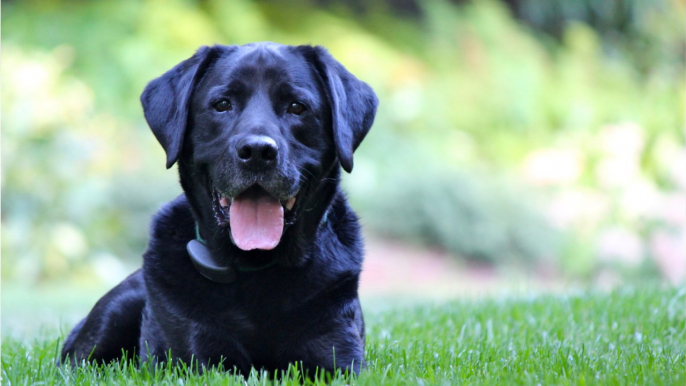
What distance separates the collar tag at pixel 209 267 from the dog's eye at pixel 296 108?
2.17 ft

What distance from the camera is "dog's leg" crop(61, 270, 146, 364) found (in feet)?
12.3

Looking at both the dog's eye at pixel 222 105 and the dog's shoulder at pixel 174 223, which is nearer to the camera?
the dog's eye at pixel 222 105

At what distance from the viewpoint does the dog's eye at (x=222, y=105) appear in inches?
129

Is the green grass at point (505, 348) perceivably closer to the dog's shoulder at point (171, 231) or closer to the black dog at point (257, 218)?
the black dog at point (257, 218)

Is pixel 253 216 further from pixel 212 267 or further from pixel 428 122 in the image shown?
pixel 428 122

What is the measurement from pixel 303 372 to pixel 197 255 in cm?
64

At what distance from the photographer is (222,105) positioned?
10.8ft

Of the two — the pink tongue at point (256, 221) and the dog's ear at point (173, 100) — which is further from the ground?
the dog's ear at point (173, 100)

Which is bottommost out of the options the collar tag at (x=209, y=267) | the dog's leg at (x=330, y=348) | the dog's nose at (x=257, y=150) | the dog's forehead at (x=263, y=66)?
the dog's leg at (x=330, y=348)

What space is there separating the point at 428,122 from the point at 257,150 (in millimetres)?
10495

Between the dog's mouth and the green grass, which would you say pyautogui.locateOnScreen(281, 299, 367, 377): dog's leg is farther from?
the dog's mouth

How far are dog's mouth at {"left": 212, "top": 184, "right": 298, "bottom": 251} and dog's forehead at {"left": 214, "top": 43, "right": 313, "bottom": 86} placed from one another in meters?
0.47

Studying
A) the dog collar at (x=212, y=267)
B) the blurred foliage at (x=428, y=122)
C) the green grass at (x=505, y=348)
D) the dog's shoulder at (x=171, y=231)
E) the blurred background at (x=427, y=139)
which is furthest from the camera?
the blurred foliage at (x=428, y=122)

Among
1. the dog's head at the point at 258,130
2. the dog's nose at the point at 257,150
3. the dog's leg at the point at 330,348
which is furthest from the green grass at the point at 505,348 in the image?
the dog's nose at the point at 257,150
